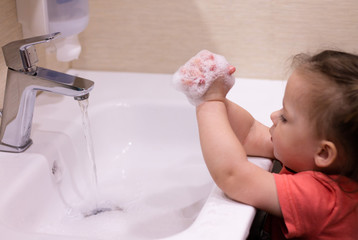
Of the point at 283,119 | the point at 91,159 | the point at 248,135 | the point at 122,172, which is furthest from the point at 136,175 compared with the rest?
the point at 283,119

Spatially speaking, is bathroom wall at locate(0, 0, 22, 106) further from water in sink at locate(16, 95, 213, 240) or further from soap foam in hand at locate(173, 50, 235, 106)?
soap foam in hand at locate(173, 50, 235, 106)

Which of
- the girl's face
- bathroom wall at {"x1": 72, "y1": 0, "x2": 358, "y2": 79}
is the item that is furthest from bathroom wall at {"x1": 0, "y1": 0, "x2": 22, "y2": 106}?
the girl's face

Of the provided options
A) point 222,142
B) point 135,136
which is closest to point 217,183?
point 222,142

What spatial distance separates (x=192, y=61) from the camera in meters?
0.79

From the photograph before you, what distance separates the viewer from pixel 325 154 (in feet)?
2.32

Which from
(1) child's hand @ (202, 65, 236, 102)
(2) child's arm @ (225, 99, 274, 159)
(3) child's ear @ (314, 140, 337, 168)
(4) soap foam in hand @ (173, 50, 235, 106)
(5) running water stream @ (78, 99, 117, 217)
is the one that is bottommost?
(5) running water stream @ (78, 99, 117, 217)

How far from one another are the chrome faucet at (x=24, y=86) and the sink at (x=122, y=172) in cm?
3

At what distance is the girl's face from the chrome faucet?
317 mm

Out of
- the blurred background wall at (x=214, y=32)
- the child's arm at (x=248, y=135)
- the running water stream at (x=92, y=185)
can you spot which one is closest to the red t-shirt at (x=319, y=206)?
the child's arm at (x=248, y=135)

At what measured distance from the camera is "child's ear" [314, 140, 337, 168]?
0.68m

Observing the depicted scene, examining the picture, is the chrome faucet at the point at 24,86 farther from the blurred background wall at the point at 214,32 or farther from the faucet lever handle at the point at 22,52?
the blurred background wall at the point at 214,32

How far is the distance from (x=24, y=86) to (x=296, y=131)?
0.45 metres

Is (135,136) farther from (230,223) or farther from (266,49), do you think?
(230,223)

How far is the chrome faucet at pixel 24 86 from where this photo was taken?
79cm
